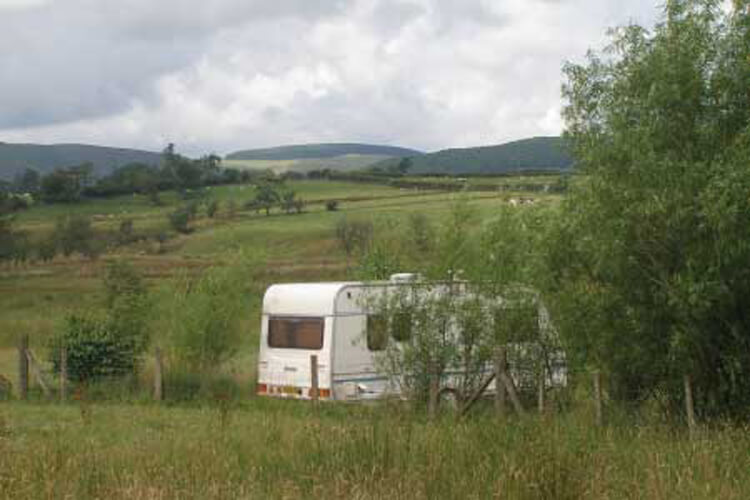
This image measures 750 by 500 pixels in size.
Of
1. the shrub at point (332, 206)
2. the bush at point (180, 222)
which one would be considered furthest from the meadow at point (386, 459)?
the shrub at point (332, 206)

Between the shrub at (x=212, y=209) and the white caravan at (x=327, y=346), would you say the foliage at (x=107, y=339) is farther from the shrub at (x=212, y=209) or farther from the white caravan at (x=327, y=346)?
the shrub at (x=212, y=209)

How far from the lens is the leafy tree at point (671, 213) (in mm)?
10953

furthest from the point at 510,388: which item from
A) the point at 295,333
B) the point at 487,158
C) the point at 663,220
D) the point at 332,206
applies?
the point at 487,158

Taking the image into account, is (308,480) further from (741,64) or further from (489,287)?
(489,287)

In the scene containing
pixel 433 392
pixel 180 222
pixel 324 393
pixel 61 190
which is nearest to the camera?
pixel 433 392

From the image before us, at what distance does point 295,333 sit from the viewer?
1952cm

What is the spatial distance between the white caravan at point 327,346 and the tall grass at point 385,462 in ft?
26.9

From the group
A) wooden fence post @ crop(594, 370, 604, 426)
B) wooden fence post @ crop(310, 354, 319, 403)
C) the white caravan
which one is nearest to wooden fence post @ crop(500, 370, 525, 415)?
wooden fence post @ crop(594, 370, 604, 426)

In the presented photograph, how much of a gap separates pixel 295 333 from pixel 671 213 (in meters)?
9.68

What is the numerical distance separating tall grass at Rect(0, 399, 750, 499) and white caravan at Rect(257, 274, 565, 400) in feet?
26.9

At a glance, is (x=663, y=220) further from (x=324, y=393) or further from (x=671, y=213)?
(x=324, y=393)

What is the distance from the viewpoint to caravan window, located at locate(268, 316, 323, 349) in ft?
62.3

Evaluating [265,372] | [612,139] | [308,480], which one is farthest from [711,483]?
[265,372]

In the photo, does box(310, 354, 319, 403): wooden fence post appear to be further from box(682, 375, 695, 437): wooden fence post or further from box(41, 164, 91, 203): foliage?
box(41, 164, 91, 203): foliage
